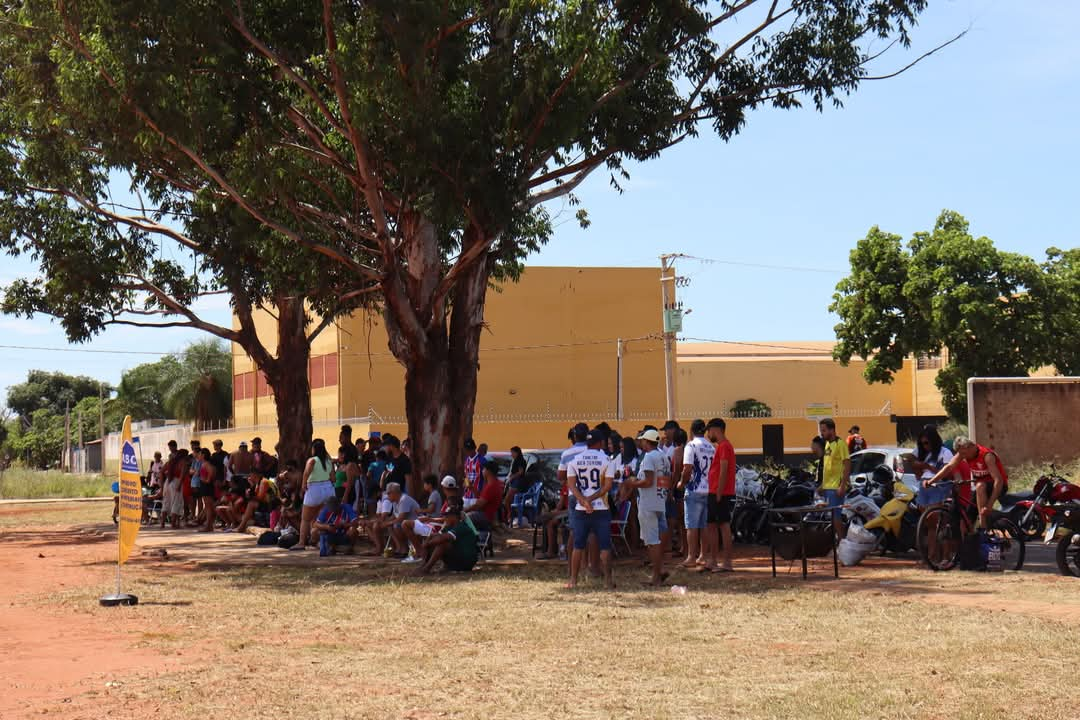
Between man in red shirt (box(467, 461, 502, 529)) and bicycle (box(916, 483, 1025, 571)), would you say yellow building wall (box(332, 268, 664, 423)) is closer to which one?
man in red shirt (box(467, 461, 502, 529))

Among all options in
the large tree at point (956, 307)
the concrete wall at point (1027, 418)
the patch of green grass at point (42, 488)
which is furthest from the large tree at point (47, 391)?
the concrete wall at point (1027, 418)

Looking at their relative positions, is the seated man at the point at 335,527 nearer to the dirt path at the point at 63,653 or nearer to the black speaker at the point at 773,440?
the dirt path at the point at 63,653

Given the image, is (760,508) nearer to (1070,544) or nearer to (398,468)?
(398,468)

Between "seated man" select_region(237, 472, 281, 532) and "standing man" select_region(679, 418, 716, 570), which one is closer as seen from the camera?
"standing man" select_region(679, 418, 716, 570)

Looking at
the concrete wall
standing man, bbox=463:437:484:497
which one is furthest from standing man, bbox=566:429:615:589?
the concrete wall

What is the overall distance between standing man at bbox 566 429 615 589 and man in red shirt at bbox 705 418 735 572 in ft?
5.06

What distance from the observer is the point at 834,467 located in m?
16.2

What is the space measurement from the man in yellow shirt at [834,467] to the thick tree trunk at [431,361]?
609 cm

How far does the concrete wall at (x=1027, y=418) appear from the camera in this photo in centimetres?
2956

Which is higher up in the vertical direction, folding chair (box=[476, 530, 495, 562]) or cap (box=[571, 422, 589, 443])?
Result: cap (box=[571, 422, 589, 443])

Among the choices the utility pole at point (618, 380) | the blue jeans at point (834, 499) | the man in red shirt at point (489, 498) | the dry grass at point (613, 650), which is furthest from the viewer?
the utility pole at point (618, 380)

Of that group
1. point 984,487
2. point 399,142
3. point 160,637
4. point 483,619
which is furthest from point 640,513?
point 399,142

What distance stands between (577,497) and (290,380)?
15.6 m

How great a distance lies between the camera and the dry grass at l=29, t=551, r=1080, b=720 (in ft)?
25.2
